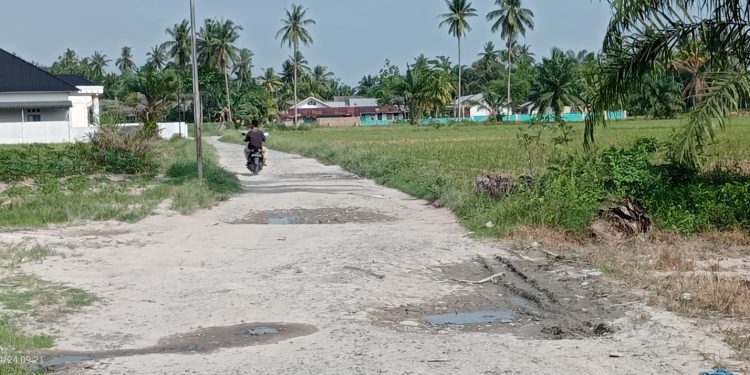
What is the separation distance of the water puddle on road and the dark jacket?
1726cm

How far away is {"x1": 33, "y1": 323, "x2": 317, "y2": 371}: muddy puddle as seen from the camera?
249 inches

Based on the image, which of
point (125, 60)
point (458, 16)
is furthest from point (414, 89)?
point (125, 60)

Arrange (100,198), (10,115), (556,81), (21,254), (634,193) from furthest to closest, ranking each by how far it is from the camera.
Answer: (556,81)
(10,115)
(100,198)
(634,193)
(21,254)

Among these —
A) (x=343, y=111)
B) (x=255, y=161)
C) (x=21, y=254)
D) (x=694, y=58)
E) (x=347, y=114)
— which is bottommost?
(x=21, y=254)

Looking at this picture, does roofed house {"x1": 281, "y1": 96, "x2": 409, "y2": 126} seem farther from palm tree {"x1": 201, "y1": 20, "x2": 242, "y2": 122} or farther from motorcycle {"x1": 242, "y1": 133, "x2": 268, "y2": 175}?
motorcycle {"x1": 242, "y1": 133, "x2": 268, "y2": 175}

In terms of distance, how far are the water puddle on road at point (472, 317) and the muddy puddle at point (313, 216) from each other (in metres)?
7.16

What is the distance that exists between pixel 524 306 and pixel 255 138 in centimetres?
1744

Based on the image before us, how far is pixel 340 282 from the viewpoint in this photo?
372 inches

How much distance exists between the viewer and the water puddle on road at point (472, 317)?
768cm

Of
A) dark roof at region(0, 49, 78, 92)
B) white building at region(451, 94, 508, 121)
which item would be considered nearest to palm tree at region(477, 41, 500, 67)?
white building at region(451, 94, 508, 121)

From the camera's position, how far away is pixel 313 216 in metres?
16.1

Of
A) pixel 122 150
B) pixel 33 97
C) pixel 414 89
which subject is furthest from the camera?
pixel 414 89

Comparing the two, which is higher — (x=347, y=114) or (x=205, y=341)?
(x=347, y=114)

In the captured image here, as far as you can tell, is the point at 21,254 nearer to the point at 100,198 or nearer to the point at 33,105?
the point at 100,198
